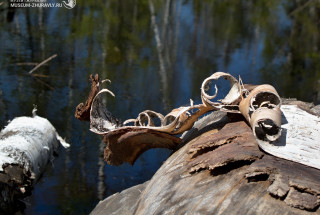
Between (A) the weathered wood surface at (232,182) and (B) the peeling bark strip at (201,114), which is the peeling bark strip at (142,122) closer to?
(B) the peeling bark strip at (201,114)

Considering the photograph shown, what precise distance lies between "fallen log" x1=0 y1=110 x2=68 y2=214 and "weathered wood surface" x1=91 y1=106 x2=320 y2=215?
158cm

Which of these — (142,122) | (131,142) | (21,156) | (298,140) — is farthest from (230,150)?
(21,156)

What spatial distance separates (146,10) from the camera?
14000 mm

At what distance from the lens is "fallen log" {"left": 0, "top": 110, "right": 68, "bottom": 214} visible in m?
3.71

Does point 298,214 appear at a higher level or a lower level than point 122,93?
higher

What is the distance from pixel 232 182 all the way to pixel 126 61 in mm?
6873

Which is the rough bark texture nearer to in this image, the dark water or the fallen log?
the fallen log

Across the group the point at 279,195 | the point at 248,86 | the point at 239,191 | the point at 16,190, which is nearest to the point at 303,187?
the point at 279,195

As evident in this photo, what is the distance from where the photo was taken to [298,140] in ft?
6.90

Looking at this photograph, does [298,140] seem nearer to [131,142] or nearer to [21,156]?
[131,142]

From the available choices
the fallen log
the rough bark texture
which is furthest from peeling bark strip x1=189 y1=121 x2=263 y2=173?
the fallen log

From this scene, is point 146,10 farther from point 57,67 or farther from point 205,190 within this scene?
point 205,190

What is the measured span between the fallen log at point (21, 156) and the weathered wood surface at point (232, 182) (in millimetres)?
1577

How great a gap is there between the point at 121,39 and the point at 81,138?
5321 millimetres
